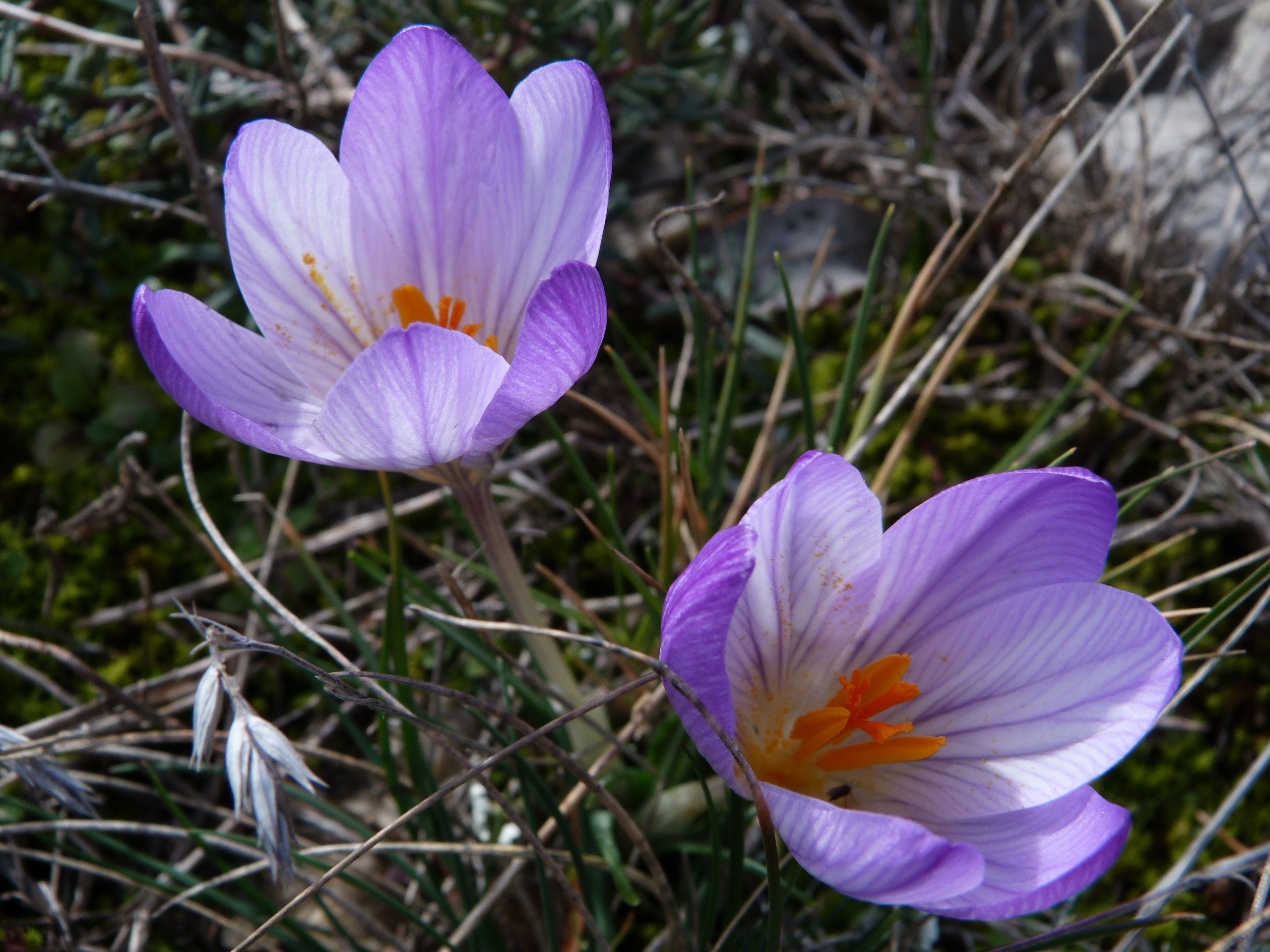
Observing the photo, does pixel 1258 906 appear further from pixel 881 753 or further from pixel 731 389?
pixel 731 389

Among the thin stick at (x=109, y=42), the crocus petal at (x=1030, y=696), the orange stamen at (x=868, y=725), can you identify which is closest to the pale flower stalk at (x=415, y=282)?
the orange stamen at (x=868, y=725)

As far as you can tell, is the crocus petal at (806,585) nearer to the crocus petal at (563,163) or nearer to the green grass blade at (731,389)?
the crocus petal at (563,163)

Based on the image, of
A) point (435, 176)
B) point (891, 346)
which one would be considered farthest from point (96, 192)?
point (891, 346)

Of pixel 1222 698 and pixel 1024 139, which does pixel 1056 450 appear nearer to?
pixel 1222 698

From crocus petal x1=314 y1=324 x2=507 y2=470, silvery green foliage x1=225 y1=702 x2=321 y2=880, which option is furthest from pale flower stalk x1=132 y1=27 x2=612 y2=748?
silvery green foliage x1=225 y1=702 x2=321 y2=880

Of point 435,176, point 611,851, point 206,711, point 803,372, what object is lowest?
point 611,851

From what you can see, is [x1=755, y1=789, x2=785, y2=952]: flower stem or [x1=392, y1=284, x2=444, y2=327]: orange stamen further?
[x1=392, y1=284, x2=444, y2=327]: orange stamen

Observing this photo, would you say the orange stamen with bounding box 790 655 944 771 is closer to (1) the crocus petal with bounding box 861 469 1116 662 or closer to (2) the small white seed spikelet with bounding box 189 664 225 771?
(1) the crocus petal with bounding box 861 469 1116 662
